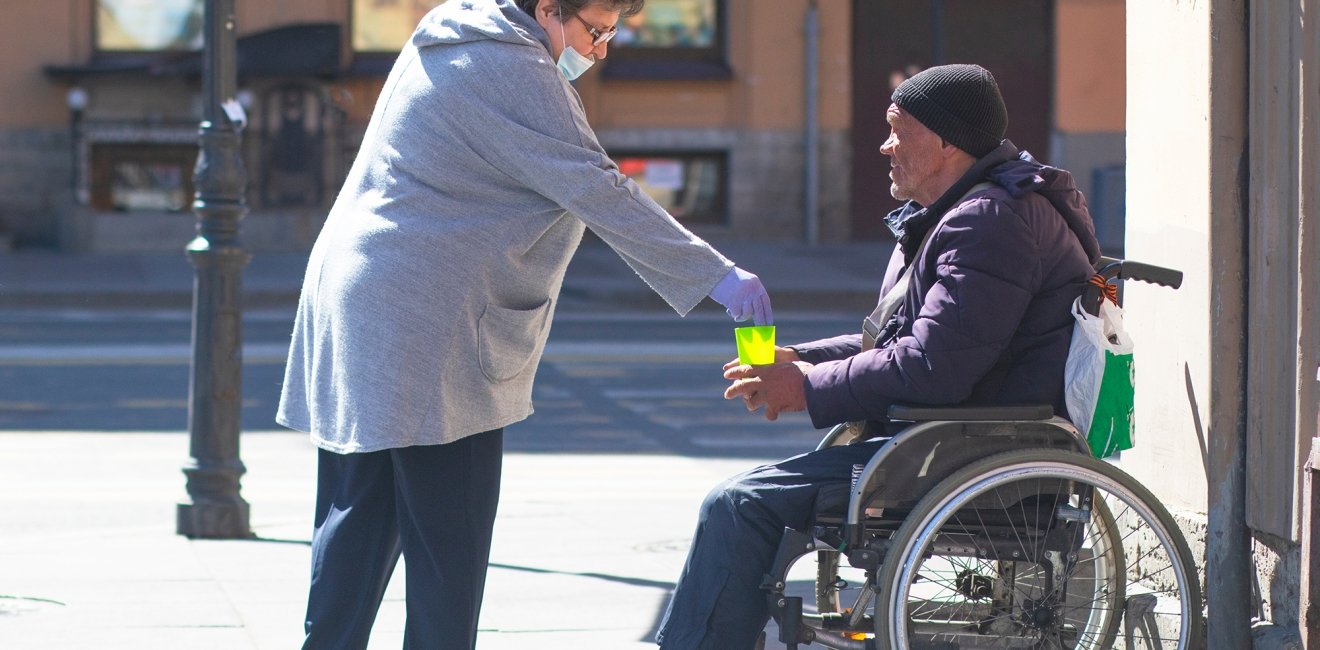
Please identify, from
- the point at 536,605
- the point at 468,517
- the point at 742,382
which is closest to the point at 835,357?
the point at 742,382

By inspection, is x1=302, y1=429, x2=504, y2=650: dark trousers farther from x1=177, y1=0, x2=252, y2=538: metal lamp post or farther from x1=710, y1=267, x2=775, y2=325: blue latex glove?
x1=177, y1=0, x2=252, y2=538: metal lamp post

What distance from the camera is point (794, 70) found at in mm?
22594

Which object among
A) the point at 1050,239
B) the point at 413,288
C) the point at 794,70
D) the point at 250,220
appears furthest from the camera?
the point at 794,70

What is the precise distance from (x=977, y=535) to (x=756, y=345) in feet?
2.04

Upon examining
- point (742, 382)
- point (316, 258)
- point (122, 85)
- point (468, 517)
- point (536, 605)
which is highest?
point (122, 85)

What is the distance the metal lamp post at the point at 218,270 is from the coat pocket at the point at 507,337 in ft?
10.6

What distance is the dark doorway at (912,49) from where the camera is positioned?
2302cm

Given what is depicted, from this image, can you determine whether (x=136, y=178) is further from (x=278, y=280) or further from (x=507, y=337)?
(x=507, y=337)

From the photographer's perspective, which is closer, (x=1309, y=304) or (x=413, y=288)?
(x=413, y=288)

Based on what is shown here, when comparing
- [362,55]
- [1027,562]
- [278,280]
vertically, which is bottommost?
[1027,562]

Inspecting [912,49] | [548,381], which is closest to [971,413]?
[548,381]

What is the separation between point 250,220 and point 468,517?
57.4 feet

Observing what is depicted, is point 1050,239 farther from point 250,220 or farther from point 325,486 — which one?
point 250,220

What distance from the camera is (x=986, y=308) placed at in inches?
150
